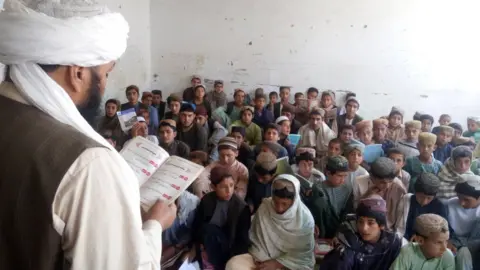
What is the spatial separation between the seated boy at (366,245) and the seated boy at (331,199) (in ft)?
1.82

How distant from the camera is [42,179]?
72cm

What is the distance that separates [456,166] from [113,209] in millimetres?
2841

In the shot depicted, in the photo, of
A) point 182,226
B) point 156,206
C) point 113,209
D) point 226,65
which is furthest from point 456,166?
point 226,65

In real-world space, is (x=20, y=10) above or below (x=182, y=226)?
above

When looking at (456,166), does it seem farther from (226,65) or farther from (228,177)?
(226,65)

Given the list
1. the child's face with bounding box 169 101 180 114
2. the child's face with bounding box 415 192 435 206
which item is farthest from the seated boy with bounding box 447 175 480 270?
the child's face with bounding box 169 101 180 114

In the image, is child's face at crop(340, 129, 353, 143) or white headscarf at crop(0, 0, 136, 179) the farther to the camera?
child's face at crop(340, 129, 353, 143)

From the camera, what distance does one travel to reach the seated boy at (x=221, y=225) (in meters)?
2.47

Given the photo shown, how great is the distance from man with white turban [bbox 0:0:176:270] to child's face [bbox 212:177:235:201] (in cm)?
164

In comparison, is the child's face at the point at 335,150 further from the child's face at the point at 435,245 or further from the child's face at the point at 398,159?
the child's face at the point at 435,245

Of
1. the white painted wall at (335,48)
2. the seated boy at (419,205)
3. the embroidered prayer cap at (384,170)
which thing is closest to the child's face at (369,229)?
the seated boy at (419,205)

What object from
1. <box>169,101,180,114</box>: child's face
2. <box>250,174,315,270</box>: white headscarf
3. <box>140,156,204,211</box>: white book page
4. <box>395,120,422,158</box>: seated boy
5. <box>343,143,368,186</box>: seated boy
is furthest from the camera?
<box>169,101,180,114</box>: child's face

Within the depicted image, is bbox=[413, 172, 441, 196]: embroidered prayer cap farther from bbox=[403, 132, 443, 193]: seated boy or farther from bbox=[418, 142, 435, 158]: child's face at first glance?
bbox=[418, 142, 435, 158]: child's face

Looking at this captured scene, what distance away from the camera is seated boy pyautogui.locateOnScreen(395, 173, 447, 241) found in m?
2.58
